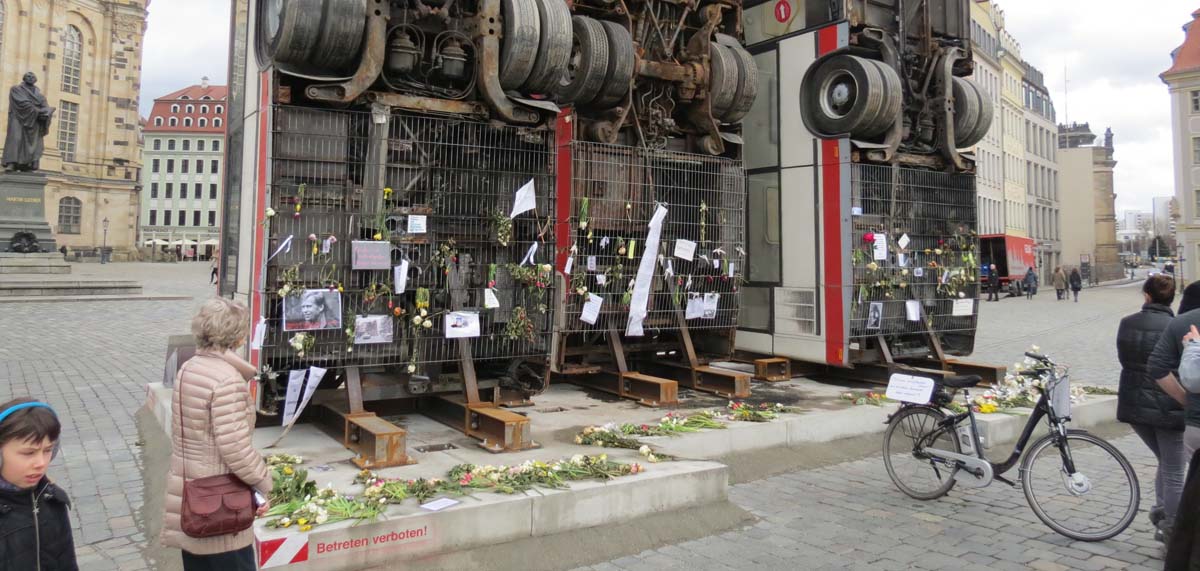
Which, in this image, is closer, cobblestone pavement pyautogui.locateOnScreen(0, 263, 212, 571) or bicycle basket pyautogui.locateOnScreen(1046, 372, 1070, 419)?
cobblestone pavement pyautogui.locateOnScreen(0, 263, 212, 571)

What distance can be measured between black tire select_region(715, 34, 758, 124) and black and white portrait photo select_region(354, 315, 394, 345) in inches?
197

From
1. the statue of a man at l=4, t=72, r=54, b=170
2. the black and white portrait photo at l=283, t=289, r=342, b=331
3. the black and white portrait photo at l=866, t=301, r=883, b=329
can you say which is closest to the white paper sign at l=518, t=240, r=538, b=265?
the black and white portrait photo at l=283, t=289, r=342, b=331

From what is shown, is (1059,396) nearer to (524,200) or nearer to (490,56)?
(524,200)

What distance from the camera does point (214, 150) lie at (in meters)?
90.2

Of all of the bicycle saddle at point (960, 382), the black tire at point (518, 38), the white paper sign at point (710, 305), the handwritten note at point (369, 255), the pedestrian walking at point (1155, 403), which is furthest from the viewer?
the white paper sign at point (710, 305)

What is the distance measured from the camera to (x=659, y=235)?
7.91m

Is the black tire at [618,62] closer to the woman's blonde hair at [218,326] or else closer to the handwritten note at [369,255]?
the handwritten note at [369,255]

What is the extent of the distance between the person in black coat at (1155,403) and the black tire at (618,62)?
4934 millimetres

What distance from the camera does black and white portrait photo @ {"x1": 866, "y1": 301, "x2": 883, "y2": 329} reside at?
877 centimetres

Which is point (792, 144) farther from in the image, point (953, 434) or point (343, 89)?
point (343, 89)

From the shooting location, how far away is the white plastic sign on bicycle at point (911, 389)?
5457mm

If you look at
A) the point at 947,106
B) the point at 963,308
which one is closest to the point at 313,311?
the point at 963,308

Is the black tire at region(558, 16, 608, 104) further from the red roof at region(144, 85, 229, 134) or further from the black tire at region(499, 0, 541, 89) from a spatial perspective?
the red roof at region(144, 85, 229, 134)

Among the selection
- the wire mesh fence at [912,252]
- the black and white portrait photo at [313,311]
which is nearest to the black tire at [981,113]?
the wire mesh fence at [912,252]
